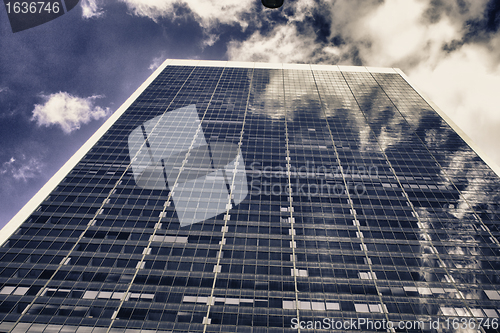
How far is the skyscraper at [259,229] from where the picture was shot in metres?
41.3

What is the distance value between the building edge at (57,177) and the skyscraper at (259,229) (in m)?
0.47

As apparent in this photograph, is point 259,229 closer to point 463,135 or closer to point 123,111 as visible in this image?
point 123,111

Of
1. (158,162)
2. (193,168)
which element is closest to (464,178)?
(193,168)

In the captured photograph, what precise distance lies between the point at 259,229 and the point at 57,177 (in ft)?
153

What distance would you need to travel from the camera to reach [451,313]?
4112cm

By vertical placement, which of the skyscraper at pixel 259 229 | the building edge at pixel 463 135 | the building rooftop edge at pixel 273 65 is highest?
the building rooftop edge at pixel 273 65

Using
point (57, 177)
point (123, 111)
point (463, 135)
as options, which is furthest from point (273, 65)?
point (57, 177)

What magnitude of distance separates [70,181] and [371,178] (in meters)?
68.8

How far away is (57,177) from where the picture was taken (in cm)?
6075

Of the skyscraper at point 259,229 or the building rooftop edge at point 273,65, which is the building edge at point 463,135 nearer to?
the skyscraper at point 259,229

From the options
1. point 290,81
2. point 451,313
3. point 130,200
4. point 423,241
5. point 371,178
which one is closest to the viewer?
point 451,313

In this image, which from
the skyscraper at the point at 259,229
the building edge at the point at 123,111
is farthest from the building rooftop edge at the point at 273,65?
the skyscraper at the point at 259,229

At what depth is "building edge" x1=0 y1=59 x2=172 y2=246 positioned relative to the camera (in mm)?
51000

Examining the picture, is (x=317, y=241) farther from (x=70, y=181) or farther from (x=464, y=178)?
(x=70, y=181)
